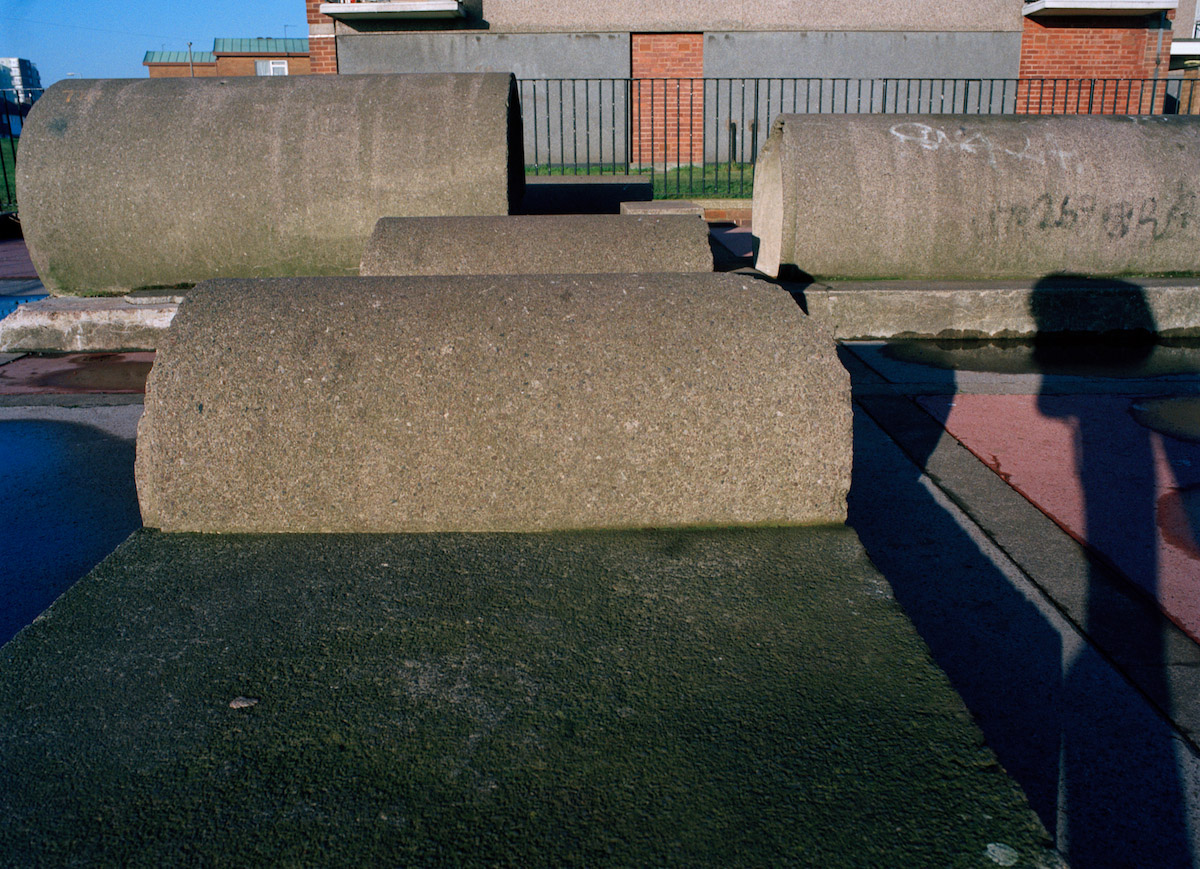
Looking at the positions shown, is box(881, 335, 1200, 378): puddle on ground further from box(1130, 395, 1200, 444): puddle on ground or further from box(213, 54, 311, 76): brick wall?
box(213, 54, 311, 76): brick wall

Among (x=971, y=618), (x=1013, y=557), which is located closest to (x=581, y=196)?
(x=1013, y=557)

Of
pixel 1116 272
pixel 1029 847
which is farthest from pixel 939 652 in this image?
pixel 1116 272

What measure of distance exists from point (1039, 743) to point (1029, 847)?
76 centimetres

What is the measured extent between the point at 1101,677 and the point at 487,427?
1.77m

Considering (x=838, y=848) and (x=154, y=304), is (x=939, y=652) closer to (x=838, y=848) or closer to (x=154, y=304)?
(x=838, y=848)

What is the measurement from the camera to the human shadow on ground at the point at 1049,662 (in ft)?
6.02

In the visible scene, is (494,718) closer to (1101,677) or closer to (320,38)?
(1101,677)

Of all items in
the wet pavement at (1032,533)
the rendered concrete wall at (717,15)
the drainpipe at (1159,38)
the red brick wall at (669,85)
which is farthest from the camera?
the drainpipe at (1159,38)

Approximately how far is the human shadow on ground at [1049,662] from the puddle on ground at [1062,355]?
4.97ft

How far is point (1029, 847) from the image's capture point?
1.38 m

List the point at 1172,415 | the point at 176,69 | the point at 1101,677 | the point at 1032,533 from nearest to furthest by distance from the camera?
the point at 1101,677 → the point at 1032,533 → the point at 1172,415 → the point at 176,69

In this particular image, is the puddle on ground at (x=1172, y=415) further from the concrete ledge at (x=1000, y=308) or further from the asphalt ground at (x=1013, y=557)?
the concrete ledge at (x=1000, y=308)

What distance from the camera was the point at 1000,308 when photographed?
19.9ft

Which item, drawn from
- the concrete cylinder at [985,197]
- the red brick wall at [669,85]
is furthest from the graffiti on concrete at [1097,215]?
the red brick wall at [669,85]
